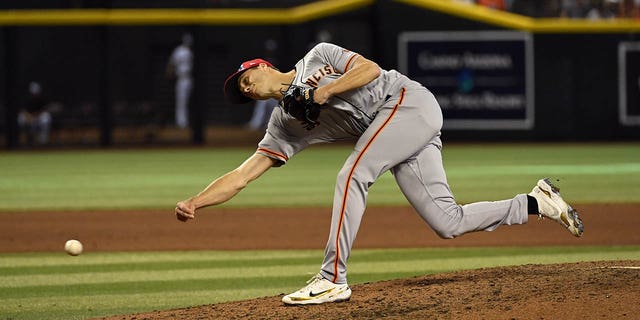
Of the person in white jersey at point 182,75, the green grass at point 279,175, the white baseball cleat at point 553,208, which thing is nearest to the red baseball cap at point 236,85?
the white baseball cleat at point 553,208

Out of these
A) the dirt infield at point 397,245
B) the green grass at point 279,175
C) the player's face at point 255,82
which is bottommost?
the green grass at point 279,175

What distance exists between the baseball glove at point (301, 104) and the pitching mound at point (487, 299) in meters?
0.94

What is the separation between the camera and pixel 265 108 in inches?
920

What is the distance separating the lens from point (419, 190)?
570cm

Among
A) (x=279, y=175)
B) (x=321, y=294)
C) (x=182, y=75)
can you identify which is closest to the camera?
(x=321, y=294)

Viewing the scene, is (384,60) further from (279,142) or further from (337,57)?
(337,57)

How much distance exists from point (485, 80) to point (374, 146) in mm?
15311

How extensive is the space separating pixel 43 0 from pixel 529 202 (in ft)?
64.5

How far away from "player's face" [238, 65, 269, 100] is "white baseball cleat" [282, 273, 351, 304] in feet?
3.21

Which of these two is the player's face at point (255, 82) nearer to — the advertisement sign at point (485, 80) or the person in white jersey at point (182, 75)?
the advertisement sign at point (485, 80)

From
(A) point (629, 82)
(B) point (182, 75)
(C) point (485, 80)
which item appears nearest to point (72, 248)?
(C) point (485, 80)

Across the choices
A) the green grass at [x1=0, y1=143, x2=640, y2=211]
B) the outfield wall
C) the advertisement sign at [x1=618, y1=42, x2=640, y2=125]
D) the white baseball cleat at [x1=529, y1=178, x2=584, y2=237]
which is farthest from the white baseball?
the advertisement sign at [x1=618, y1=42, x2=640, y2=125]

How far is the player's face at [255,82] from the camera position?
18.2 feet

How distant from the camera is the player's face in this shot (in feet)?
18.2
